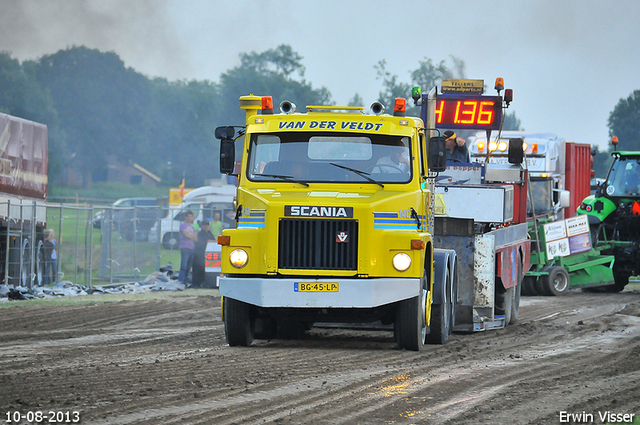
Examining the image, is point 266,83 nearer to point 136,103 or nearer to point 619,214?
point 136,103

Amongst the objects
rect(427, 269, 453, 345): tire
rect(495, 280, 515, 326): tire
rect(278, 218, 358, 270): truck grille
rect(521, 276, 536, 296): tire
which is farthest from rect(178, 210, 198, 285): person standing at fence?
rect(278, 218, 358, 270): truck grille

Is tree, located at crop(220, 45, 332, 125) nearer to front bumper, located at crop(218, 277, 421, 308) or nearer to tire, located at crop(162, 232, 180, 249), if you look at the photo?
tire, located at crop(162, 232, 180, 249)

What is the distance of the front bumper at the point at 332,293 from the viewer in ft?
32.2

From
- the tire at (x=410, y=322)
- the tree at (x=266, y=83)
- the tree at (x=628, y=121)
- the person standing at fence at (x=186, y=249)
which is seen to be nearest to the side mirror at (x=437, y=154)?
the tire at (x=410, y=322)

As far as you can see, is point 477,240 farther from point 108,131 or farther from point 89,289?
point 108,131

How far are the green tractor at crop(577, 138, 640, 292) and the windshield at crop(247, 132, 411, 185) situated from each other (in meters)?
12.0

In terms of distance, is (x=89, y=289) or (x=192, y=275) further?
(x=192, y=275)

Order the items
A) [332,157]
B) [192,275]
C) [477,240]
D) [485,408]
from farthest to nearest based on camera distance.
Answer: [192,275]
[477,240]
[332,157]
[485,408]

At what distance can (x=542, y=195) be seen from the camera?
72.7ft

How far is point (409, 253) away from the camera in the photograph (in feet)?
32.7

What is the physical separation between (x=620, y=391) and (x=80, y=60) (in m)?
67.6

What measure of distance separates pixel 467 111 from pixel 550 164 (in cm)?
938

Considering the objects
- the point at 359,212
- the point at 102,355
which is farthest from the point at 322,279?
the point at 102,355

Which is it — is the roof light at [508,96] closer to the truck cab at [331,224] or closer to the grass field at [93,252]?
the truck cab at [331,224]
